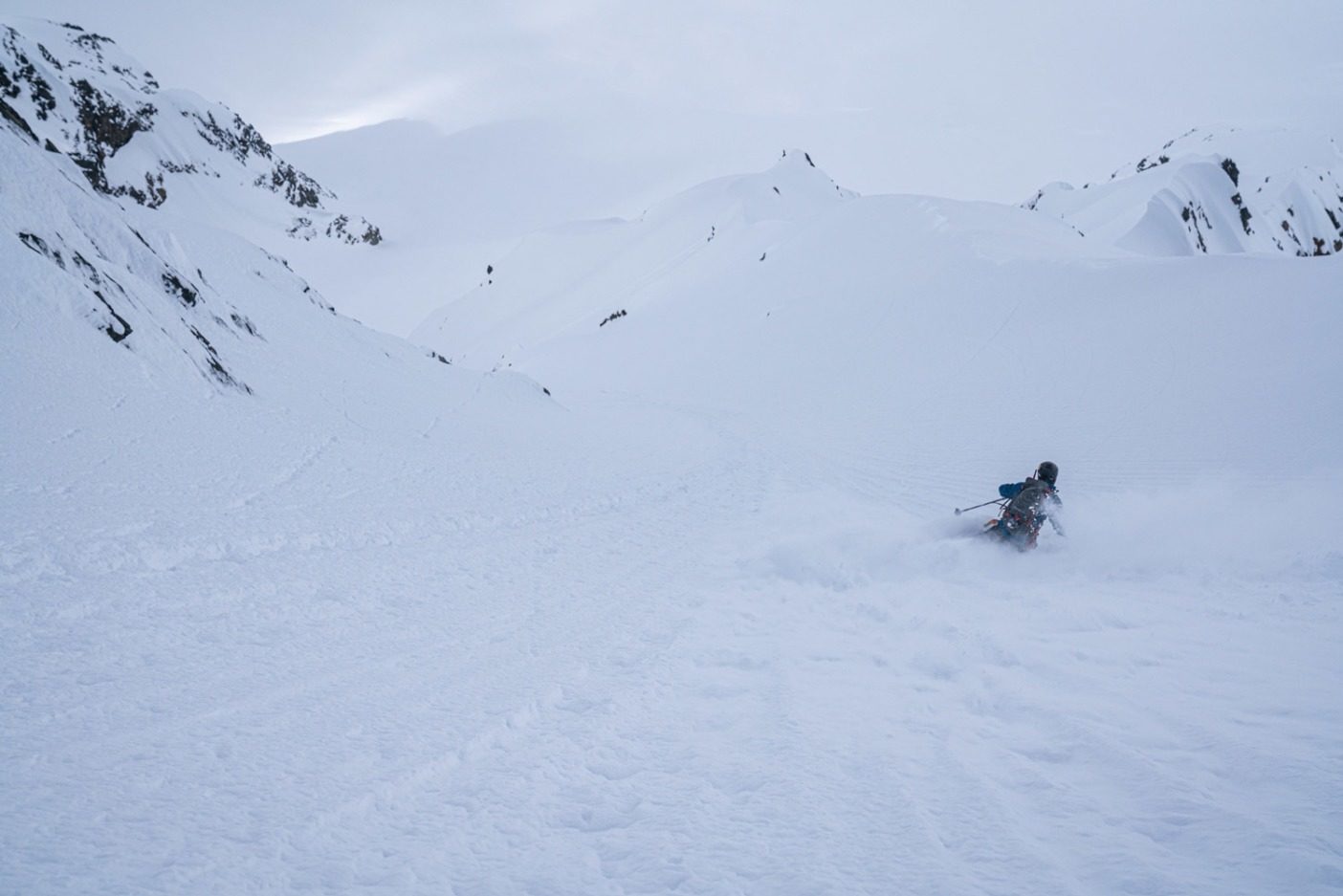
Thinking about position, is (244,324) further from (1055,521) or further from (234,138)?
(234,138)

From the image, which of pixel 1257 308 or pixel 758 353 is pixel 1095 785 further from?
pixel 758 353

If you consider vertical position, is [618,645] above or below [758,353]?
below

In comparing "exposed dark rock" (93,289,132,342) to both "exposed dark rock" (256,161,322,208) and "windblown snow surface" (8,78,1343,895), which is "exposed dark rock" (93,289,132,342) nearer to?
"windblown snow surface" (8,78,1343,895)

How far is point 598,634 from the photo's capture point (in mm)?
4910

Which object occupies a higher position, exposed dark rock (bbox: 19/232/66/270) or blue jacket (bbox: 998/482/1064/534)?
exposed dark rock (bbox: 19/232/66/270)

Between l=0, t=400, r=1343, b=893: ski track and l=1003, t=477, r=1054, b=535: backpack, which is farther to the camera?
l=1003, t=477, r=1054, b=535: backpack

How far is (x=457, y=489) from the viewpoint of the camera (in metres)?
8.77

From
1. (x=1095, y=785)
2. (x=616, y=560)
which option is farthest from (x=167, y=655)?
(x=1095, y=785)

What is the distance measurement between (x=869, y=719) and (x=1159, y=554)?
578 centimetres

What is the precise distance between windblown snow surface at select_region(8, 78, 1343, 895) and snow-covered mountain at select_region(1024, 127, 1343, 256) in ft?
150

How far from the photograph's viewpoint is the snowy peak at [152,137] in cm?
6153

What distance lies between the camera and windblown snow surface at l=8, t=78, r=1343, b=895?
2.54 m

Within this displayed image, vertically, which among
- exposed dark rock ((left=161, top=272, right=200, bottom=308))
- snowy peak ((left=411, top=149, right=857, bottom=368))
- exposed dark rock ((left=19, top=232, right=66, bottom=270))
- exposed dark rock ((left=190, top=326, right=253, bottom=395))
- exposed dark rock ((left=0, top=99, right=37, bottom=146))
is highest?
snowy peak ((left=411, top=149, right=857, bottom=368))

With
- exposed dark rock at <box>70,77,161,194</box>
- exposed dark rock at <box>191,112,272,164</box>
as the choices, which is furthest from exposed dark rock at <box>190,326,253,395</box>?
exposed dark rock at <box>191,112,272,164</box>
